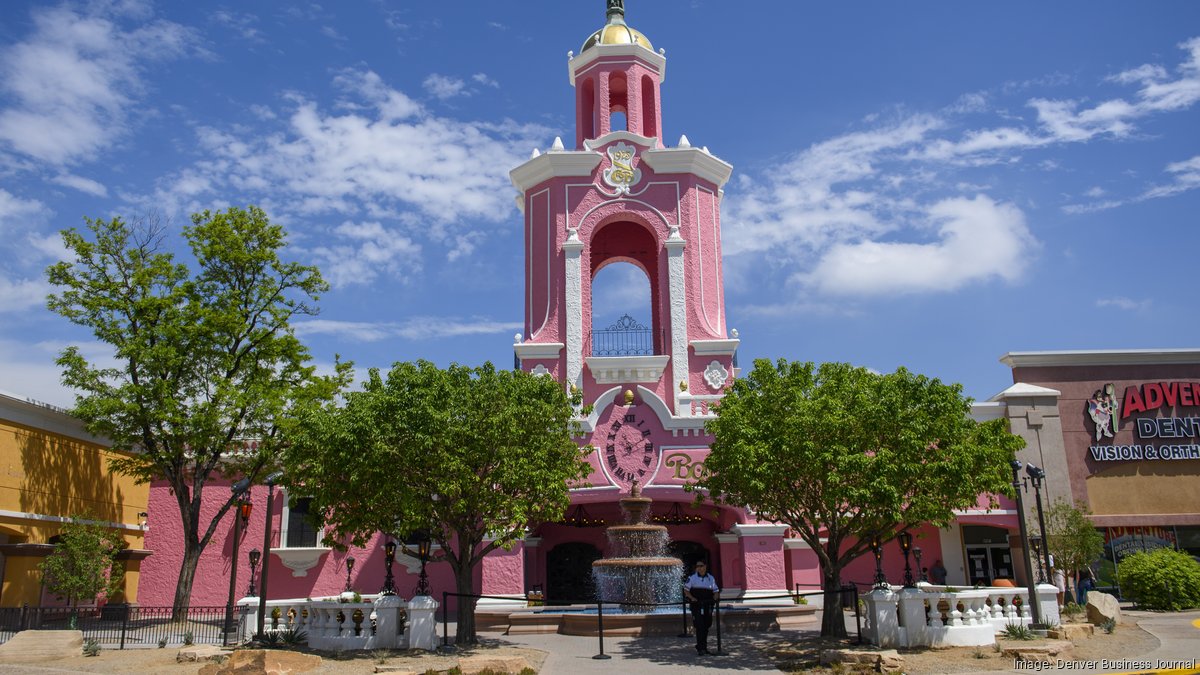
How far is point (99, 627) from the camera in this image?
21953mm

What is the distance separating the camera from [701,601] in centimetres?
1708

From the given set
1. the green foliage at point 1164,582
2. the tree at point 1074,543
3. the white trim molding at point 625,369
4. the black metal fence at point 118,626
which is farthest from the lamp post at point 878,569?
the black metal fence at point 118,626

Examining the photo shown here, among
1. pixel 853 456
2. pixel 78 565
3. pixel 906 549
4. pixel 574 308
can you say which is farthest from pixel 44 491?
pixel 906 549

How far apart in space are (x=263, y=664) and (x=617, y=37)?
25.2 m

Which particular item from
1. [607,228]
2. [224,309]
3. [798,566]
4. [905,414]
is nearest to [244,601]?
[224,309]

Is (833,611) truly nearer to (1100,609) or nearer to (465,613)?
(1100,609)

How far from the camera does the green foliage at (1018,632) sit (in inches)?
682

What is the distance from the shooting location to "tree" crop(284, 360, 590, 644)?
18.0 meters

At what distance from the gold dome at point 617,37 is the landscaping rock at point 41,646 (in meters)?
24.8

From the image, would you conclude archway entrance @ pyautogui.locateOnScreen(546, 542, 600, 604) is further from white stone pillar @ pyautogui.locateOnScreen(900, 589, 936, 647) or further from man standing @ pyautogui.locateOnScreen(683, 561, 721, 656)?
white stone pillar @ pyautogui.locateOnScreen(900, 589, 936, 647)

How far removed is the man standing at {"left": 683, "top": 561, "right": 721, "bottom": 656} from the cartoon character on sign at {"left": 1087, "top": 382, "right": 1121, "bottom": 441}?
71.5ft

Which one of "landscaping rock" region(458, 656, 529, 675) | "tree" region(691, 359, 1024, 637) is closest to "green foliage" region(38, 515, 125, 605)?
"landscaping rock" region(458, 656, 529, 675)

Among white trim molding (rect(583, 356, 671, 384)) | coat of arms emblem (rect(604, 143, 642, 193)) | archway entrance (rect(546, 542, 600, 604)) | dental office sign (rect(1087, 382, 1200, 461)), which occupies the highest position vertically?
coat of arms emblem (rect(604, 143, 642, 193))

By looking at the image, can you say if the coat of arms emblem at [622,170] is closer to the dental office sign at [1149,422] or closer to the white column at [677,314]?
the white column at [677,314]
